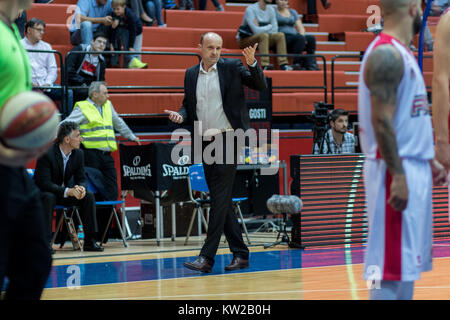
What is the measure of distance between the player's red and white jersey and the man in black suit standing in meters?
3.44

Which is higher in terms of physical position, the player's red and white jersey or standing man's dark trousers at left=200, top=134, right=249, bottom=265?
the player's red and white jersey

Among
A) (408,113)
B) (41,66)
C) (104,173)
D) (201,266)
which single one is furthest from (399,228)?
(41,66)

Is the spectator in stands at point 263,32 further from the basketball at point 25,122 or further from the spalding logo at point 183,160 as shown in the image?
the basketball at point 25,122

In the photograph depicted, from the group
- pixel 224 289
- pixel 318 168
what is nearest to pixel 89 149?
pixel 318 168

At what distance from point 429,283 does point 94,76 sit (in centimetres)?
671

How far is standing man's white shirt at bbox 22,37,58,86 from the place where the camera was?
11.1 metres

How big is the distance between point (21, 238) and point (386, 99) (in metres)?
1.72

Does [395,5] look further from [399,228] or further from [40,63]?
[40,63]

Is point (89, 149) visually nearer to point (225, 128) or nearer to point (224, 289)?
point (225, 128)

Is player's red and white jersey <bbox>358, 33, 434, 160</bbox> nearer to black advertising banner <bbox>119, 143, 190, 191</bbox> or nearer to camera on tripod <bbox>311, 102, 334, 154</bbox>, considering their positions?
camera on tripod <bbox>311, 102, 334, 154</bbox>

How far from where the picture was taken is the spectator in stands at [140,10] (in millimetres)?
13859

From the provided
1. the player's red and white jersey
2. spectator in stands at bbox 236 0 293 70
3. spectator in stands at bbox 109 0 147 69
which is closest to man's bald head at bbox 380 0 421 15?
the player's red and white jersey

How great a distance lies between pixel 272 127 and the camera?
A: 41.8 ft
